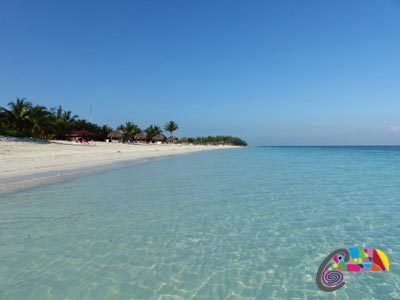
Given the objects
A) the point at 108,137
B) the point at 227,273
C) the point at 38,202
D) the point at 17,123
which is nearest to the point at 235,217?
the point at 227,273

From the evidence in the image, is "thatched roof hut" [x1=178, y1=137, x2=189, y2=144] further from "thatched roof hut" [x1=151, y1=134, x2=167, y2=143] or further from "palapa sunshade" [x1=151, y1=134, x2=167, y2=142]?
"palapa sunshade" [x1=151, y1=134, x2=167, y2=142]

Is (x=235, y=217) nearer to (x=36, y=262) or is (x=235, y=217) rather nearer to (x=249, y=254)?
(x=249, y=254)

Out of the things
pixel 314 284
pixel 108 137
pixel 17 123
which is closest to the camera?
pixel 314 284

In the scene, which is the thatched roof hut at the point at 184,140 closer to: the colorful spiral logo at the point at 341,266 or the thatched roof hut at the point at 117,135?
the thatched roof hut at the point at 117,135

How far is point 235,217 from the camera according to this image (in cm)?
564

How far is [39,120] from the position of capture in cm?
3678

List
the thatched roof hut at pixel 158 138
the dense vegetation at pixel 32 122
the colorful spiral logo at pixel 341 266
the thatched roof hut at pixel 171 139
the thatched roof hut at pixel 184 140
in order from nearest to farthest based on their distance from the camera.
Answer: the colorful spiral logo at pixel 341 266 → the dense vegetation at pixel 32 122 → the thatched roof hut at pixel 158 138 → the thatched roof hut at pixel 171 139 → the thatched roof hut at pixel 184 140

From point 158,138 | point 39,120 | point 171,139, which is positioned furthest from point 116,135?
point 39,120

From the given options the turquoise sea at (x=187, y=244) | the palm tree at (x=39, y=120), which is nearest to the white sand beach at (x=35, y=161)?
the turquoise sea at (x=187, y=244)

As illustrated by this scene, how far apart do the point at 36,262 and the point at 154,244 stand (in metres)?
1.62

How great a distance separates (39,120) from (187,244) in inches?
1578

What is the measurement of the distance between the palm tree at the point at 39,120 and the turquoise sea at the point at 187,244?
34084 mm

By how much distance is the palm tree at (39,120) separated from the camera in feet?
119

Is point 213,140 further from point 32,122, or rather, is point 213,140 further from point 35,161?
point 35,161
